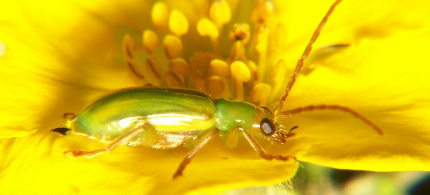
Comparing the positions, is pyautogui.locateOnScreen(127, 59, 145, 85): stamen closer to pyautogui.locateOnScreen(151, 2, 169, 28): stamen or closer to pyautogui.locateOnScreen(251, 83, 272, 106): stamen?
pyautogui.locateOnScreen(151, 2, 169, 28): stamen

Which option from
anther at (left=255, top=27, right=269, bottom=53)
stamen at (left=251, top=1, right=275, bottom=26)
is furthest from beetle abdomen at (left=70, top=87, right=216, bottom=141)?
stamen at (left=251, top=1, right=275, bottom=26)

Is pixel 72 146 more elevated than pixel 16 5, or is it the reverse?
pixel 16 5

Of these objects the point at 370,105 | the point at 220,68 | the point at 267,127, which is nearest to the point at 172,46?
the point at 220,68

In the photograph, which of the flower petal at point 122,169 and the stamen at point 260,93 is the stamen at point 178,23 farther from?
the flower petal at point 122,169

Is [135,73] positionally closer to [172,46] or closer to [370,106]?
[172,46]

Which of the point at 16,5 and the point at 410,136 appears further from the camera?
the point at 16,5

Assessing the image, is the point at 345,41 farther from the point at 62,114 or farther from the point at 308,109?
the point at 62,114

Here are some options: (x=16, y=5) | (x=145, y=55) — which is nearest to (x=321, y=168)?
(x=145, y=55)

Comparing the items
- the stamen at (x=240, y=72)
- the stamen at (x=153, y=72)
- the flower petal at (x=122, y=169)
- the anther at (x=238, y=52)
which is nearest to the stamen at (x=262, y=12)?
the anther at (x=238, y=52)
